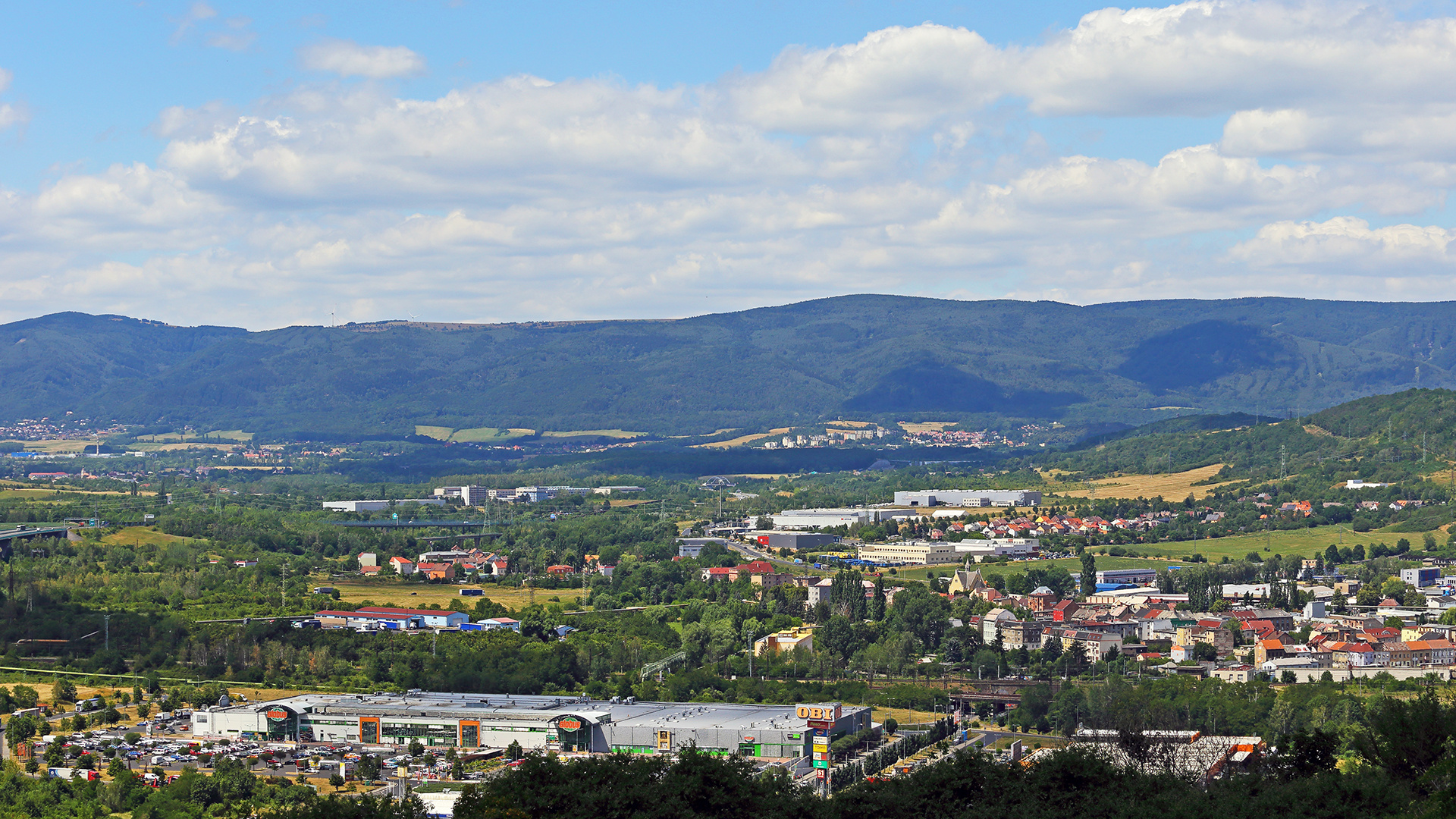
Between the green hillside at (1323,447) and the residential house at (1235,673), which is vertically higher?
the green hillside at (1323,447)

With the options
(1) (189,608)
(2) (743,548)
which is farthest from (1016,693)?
(2) (743,548)

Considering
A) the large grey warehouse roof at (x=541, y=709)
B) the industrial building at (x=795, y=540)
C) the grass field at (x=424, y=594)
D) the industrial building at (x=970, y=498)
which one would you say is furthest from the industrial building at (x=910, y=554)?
the large grey warehouse roof at (x=541, y=709)

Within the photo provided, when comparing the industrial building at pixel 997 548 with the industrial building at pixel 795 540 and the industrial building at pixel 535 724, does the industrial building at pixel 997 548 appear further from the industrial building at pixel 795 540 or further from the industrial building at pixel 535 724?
the industrial building at pixel 535 724

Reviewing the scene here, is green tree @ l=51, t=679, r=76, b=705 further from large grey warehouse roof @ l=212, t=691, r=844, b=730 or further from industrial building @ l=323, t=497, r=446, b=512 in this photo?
industrial building @ l=323, t=497, r=446, b=512

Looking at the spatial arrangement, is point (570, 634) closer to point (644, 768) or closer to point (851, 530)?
point (644, 768)

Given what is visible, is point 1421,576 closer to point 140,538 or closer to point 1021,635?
point 1021,635

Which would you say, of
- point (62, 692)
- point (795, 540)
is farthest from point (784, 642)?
point (795, 540)
